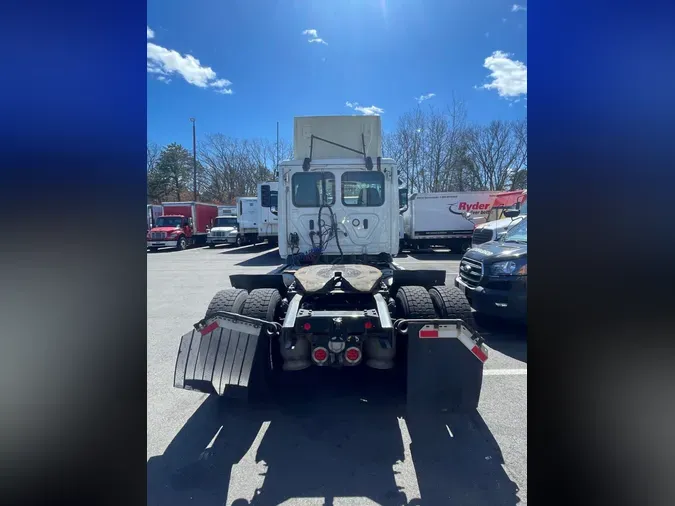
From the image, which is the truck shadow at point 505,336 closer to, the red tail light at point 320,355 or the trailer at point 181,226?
the red tail light at point 320,355

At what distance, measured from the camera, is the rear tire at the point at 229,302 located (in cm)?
319

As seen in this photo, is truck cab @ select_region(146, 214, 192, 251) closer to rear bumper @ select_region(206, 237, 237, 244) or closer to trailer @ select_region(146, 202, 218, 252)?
trailer @ select_region(146, 202, 218, 252)

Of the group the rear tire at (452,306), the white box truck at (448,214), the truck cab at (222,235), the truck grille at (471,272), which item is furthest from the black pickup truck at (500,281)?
the truck cab at (222,235)

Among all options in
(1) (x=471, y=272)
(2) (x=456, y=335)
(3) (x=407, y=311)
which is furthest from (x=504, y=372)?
(1) (x=471, y=272)

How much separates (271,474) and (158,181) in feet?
168

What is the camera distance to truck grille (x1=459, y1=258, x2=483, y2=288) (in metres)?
5.57

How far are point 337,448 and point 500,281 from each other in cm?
374

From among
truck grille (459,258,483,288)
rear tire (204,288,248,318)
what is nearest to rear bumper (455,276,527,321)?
truck grille (459,258,483,288)

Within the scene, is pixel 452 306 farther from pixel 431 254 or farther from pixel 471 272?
pixel 431 254

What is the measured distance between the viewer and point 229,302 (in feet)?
10.7

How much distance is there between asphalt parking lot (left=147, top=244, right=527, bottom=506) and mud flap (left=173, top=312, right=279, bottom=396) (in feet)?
1.67

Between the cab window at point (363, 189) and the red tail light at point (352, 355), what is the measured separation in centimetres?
328

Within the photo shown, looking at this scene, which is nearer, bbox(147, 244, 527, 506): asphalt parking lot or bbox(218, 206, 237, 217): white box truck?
bbox(147, 244, 527, 506): asphalt parking lot

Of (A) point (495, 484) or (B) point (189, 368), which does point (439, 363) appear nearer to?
(A) point (495, 484)
